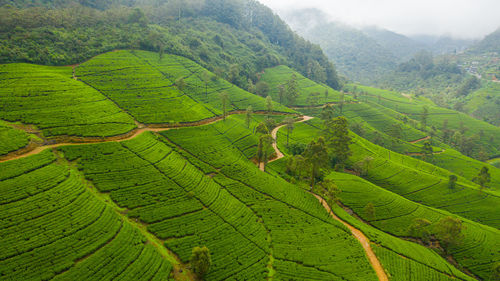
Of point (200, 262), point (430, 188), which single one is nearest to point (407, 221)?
point (430, 188)

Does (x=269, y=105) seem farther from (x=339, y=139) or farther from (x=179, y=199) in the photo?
(x=179, y=199)

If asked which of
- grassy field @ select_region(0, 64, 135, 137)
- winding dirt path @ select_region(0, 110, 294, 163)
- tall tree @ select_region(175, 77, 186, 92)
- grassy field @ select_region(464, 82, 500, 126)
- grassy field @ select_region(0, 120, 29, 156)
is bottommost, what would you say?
winding dirt path @ select_region(0, 110, 294, 163)

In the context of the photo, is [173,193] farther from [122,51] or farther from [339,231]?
[122,51]

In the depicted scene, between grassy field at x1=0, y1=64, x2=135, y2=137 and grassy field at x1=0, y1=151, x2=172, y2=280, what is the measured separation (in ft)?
50.3

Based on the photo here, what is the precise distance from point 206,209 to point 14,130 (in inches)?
1569

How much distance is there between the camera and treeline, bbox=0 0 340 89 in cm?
8238

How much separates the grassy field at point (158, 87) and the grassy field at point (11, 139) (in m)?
24.1

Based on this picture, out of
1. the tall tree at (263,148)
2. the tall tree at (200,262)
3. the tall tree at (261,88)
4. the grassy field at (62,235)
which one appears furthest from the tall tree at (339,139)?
the tall tree at (261,88)

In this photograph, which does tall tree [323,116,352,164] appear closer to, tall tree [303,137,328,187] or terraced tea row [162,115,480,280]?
tall tree [303,137,328,187]

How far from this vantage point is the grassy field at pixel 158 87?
72.8 m

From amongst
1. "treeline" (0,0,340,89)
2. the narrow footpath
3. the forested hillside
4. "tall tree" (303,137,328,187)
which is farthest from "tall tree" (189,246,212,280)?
"treeline" (0,0,340,89)

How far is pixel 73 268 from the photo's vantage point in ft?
94.3

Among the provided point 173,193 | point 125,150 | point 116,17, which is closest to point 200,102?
point 125,150

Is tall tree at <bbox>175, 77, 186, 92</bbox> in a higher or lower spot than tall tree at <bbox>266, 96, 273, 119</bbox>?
higher
